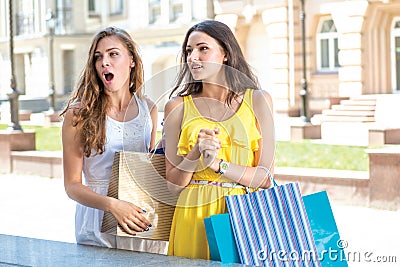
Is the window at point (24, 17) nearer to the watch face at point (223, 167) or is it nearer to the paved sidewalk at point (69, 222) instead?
the paved sidewalk at point (69, 222)

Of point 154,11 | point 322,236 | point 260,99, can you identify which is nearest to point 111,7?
point 154,11

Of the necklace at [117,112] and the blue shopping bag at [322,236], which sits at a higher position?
the necklace at [117,112]

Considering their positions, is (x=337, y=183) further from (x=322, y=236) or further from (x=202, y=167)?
(x=202, y=167)

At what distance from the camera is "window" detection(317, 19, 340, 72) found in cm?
2616

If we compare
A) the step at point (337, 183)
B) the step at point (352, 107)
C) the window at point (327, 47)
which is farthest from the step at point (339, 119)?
the step at point (337, 183)

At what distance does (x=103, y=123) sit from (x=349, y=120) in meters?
18.5

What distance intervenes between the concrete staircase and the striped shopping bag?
15.0 m

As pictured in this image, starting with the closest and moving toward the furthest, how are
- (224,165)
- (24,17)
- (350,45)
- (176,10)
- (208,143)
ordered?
(208,143), (224,165), (350,45), (176,10), (24,17)

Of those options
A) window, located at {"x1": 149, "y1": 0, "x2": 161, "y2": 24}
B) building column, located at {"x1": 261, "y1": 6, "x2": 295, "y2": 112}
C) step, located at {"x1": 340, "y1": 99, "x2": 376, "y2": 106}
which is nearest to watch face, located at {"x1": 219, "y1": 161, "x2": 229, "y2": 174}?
step, located at {"x1": 340, "y1": 99, "x2": 376, "y2": 106}

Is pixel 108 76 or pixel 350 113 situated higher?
pixel 108 76

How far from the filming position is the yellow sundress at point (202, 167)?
3254 mm

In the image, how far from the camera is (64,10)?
42.1 meters

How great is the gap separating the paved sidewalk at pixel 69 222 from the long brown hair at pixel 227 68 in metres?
3.64

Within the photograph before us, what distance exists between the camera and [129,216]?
335 centimetres
